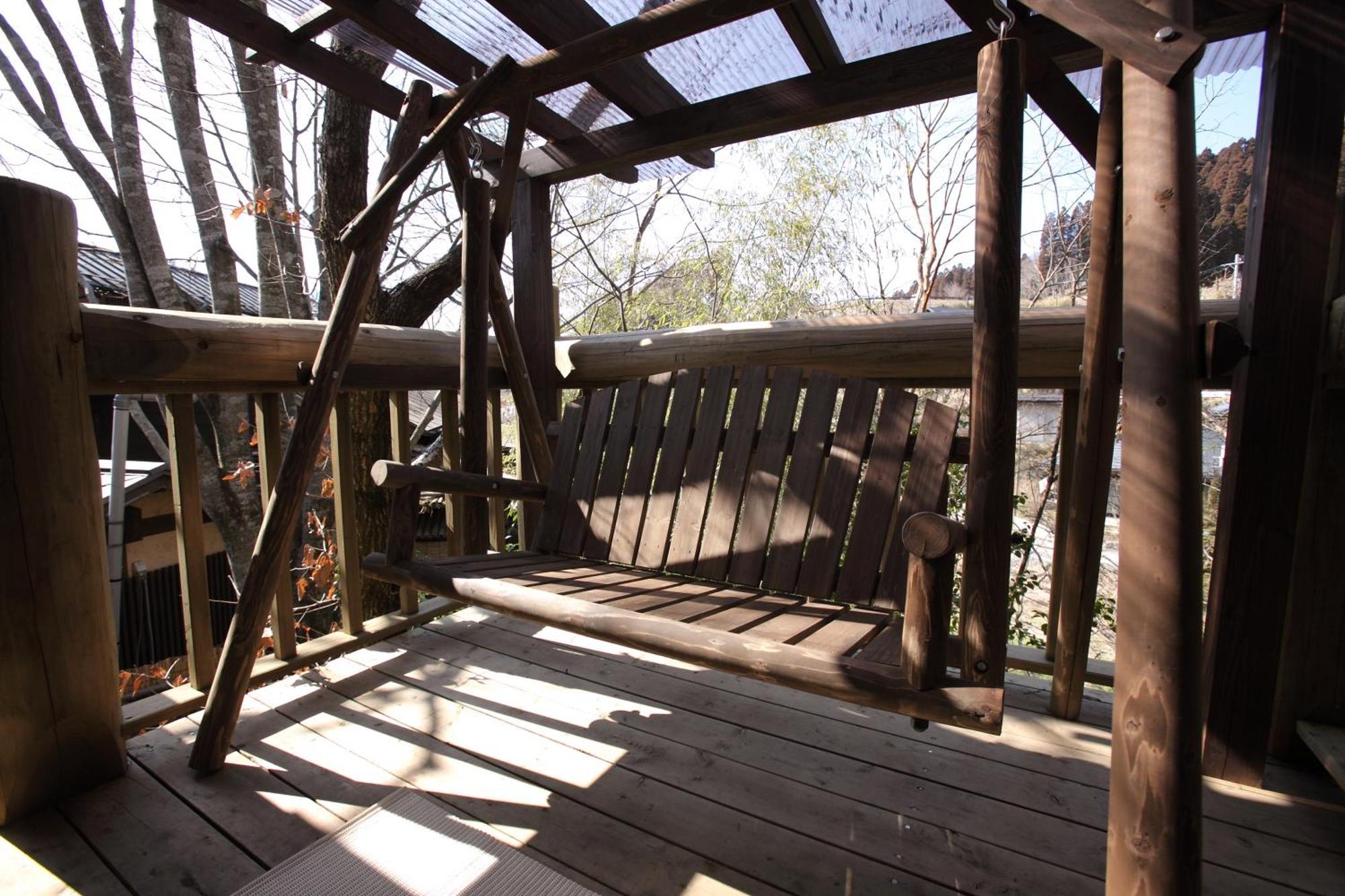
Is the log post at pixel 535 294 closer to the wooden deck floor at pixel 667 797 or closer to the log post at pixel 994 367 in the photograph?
the wooden deck floor at pixel 667 797

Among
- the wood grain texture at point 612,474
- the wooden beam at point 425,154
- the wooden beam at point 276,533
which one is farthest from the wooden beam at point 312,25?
the wood grain texture at point 612,474

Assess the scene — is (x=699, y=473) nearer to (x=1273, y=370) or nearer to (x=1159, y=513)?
(x=1159, y=513)

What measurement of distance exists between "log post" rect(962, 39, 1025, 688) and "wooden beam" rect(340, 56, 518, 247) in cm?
116

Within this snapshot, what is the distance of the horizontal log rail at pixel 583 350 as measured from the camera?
4.83ft

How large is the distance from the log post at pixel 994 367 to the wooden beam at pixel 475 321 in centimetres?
131

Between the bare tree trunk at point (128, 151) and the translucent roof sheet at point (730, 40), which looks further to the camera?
the bare tree trunk at point (128, 151)

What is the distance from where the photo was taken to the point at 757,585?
164 centimetres

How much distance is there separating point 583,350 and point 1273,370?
1.87 meters

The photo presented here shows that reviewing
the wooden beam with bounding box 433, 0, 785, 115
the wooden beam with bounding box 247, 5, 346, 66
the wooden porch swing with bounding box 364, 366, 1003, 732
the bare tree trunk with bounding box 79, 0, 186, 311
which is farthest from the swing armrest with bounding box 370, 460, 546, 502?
the bare tree trunk with bounding box 79, 0, 186, 311

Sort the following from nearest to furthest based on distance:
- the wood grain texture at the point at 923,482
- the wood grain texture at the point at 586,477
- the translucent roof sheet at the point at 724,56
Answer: the wood grain texture at the point at 923,482 < the translucent roof sheet at the point at 724,56 < the wood grain texture at the point at 586,477

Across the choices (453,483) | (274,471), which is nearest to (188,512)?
(274,471)

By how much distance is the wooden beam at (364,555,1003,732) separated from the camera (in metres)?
0.99

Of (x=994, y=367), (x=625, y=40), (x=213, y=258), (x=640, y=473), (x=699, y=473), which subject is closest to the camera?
(x=994, y=367)

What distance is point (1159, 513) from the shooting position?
0.91m
